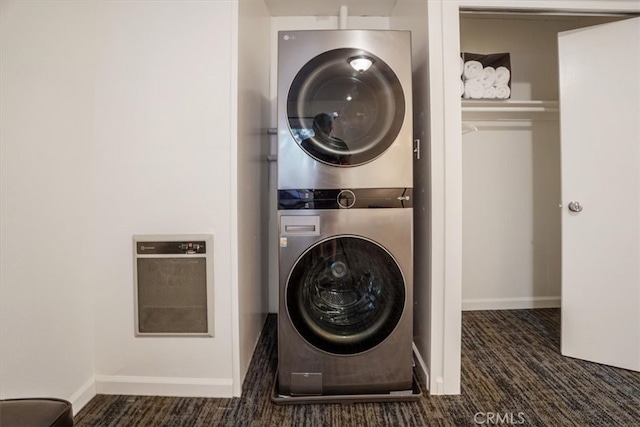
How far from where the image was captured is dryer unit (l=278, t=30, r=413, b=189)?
1544 millimetres

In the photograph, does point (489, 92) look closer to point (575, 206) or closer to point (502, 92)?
point (502, 92)

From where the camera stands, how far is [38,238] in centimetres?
133

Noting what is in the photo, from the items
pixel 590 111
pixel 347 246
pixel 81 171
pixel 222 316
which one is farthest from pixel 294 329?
pixel 590 111

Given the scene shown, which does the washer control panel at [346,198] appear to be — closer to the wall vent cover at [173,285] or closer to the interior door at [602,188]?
the wall vent cover at [173,285]

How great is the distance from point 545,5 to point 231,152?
1.86m

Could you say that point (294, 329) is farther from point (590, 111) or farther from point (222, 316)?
point (590, 111)

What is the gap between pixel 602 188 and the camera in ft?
6.17

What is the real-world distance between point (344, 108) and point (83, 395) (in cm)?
193

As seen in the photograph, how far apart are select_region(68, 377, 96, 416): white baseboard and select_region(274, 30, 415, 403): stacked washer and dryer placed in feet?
3.26

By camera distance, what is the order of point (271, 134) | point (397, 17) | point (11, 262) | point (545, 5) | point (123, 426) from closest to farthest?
point (11, 262), point (123, 426), point (545, 5), point (397, 17), point (271, 134)

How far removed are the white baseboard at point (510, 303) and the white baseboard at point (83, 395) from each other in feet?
8.82

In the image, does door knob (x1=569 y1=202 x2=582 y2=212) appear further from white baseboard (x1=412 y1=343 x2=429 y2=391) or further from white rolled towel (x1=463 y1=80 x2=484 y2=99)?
white baseboard (x1=412 y1=343 x2=429 y2=391)

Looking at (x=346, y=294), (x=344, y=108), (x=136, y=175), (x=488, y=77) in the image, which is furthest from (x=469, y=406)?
(x=488, y=77)

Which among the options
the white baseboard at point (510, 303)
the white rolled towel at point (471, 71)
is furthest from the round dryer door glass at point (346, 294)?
the white rolled towel at point (471, 71)
